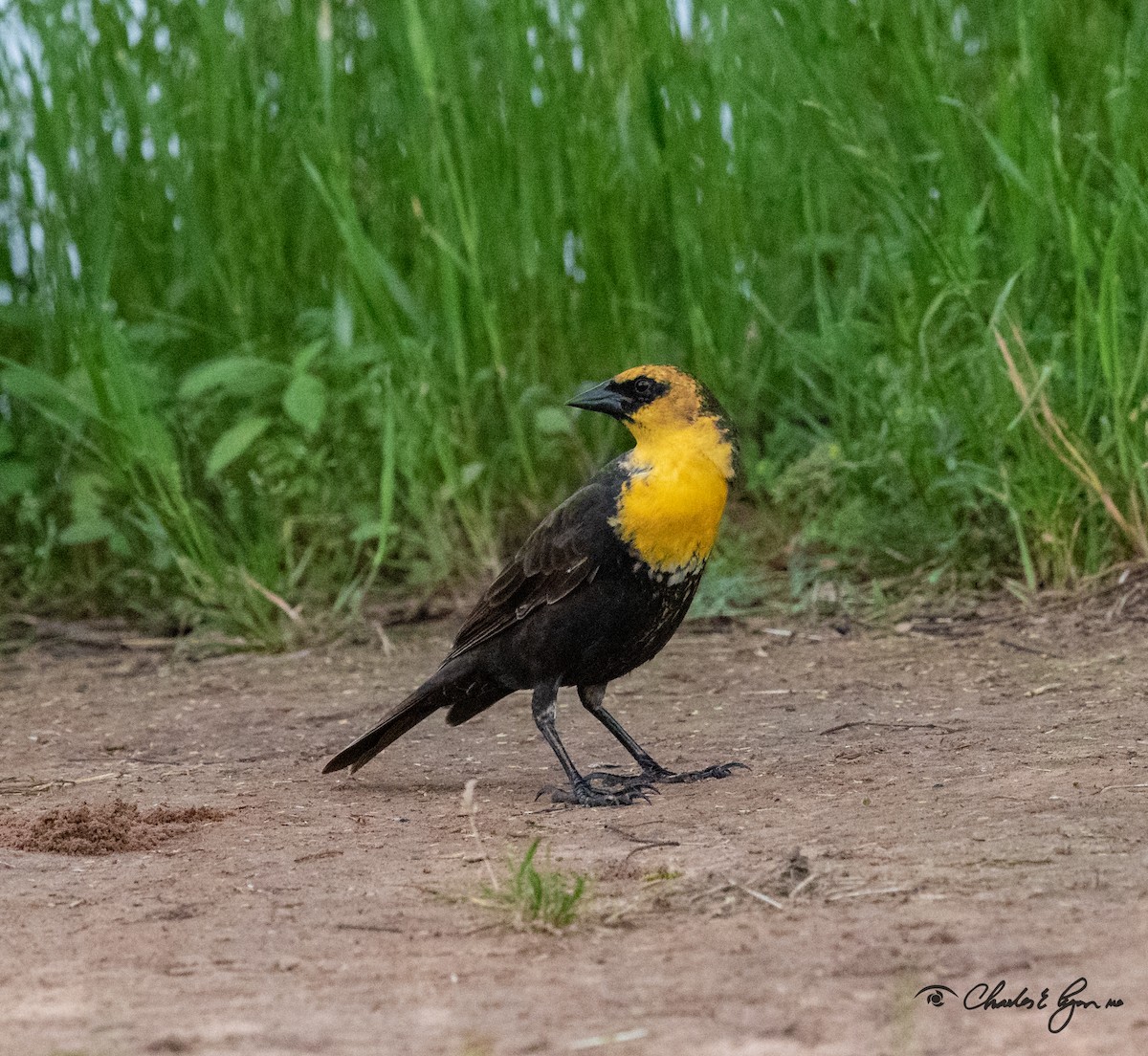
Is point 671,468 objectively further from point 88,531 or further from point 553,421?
point 88,531

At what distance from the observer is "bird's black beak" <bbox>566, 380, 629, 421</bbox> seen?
173 inches

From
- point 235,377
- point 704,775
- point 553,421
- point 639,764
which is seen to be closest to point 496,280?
point 553,421

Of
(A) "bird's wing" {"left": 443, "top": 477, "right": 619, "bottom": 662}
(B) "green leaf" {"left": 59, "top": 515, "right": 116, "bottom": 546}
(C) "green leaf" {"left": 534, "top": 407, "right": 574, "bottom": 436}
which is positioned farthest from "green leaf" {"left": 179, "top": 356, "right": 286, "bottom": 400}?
(A) "bird's wing" {"left": 443, "top": 477, "right": 619, "bottom": 662}

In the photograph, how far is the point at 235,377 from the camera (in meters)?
6.19

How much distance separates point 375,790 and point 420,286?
2.64 m

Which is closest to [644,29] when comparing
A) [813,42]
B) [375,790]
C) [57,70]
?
Result: [813,42]

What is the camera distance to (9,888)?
10.9 ft

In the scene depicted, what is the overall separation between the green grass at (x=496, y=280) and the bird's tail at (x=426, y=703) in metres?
1.26

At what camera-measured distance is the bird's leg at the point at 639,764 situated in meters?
4.14

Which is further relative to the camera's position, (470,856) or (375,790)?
(375,790)

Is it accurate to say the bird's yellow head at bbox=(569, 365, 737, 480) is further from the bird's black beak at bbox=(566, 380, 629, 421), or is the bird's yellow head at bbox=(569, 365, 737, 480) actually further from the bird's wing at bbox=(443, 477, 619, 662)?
the bird's wing at bbox=(443, 477, 619, 662)

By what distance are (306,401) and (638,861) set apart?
3.13 m

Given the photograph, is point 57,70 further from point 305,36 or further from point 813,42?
point 813,42

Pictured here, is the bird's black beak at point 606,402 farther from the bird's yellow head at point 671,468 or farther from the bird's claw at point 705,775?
the bird's claw at point 705,775
